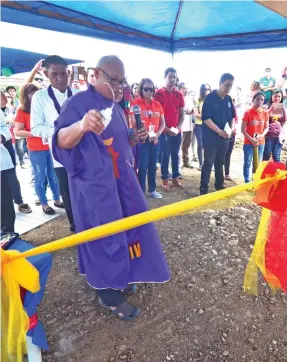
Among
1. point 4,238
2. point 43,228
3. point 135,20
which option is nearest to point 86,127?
point 4,238

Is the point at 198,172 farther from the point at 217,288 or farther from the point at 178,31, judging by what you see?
the point at 217,288

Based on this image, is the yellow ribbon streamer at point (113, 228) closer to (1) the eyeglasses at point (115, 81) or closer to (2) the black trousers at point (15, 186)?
(1) the eyeglasses at point (115, 81)

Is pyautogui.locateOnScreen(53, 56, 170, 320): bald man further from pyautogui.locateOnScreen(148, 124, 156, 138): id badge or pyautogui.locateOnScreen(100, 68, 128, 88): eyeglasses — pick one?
pyautogui.locateOnScreen(148, 124, 156, 138): id badge

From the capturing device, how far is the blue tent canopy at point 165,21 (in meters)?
3.99

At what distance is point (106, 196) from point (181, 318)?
1.03 m

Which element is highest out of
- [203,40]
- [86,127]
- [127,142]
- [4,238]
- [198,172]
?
[203,40]

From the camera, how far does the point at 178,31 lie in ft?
19.3

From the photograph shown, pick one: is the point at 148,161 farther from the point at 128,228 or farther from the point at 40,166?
the point at 128,228

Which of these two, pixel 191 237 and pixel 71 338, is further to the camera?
pixel 191 237

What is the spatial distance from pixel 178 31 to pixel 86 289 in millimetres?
5690

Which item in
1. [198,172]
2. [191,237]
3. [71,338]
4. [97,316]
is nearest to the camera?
[71,338]

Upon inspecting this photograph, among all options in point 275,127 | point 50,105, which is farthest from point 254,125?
point 50,105

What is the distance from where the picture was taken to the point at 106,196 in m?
1.61

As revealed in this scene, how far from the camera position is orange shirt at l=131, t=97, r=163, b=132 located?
3.80 metres
